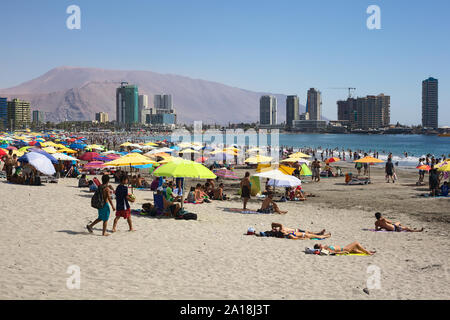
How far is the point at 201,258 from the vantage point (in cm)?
758

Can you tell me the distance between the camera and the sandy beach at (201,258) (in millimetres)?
5836

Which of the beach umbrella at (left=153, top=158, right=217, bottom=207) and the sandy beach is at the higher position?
the beach umbrella at (left=153, top=158, right=217, bottom=207)

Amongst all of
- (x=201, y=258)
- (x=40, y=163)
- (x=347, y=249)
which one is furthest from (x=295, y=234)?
(x=40, y=163)

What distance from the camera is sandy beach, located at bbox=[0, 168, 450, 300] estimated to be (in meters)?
5.84

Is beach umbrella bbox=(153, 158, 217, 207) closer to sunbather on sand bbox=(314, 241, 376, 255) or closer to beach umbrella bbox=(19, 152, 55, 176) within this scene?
sunbather on sand bbox=(314, 241, 376, 255)

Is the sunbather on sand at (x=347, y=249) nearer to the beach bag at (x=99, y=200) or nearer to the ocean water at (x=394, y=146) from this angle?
the beach bag at (x=99, y=200)

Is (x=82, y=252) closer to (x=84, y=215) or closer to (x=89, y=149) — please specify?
(x=84, y=215)

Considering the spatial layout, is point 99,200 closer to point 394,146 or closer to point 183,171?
point 183,171

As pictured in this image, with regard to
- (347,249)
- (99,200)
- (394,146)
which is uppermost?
(99,200)

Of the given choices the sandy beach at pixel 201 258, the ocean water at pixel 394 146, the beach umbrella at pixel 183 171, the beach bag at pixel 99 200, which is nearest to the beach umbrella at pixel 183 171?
the beach umbrella at pixel 183 171

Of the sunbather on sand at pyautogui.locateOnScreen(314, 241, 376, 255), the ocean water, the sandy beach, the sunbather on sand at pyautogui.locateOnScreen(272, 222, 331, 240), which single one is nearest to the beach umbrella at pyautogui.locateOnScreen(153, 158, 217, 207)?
the sandy beach
